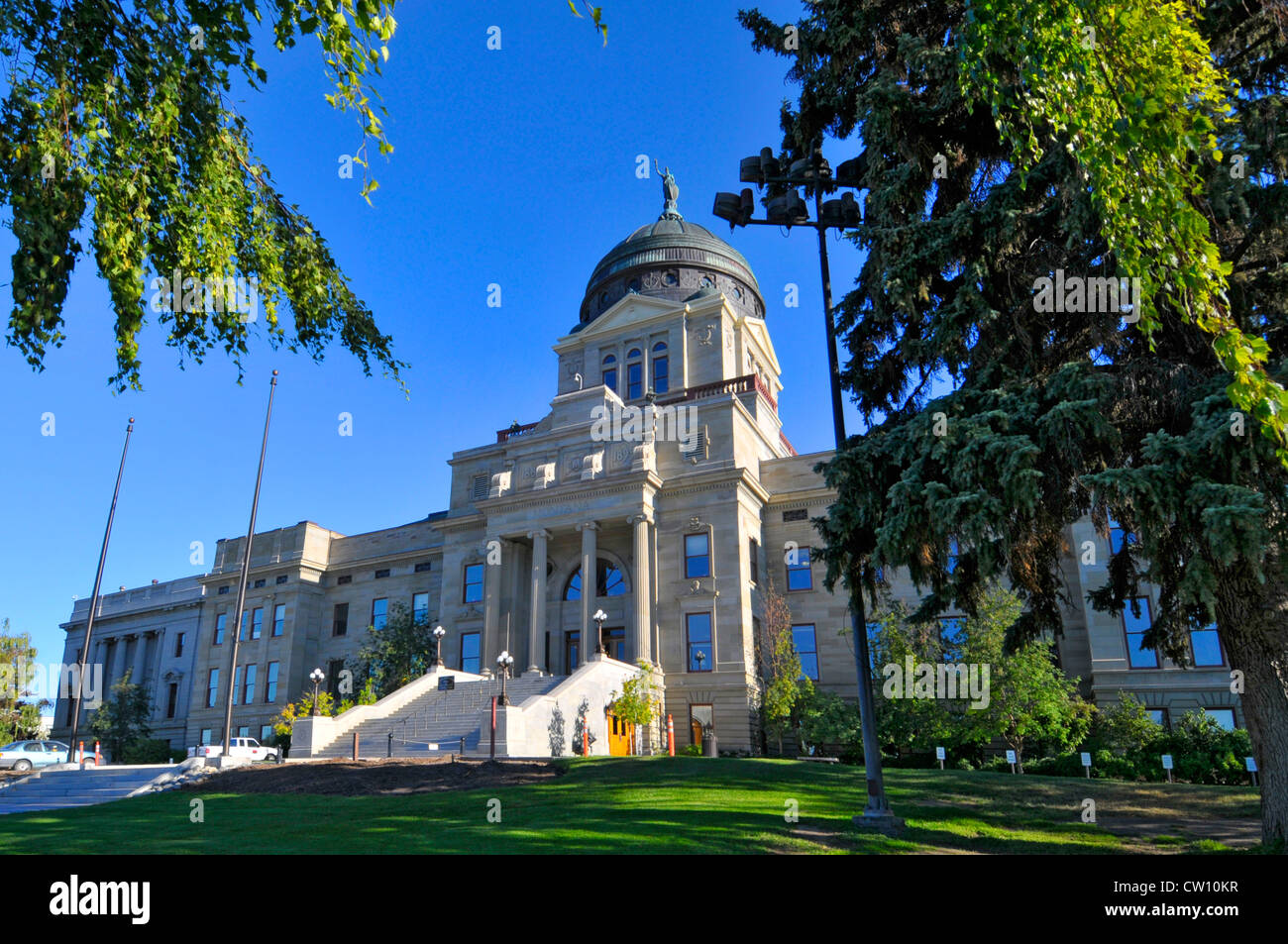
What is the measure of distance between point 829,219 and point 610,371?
3666 centimetres

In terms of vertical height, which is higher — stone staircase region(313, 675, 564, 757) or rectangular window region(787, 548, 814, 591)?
rectangular window region(787, 548, 814, 591)

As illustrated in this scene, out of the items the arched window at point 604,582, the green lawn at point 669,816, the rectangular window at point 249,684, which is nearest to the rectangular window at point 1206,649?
the green lawn at point 669,816

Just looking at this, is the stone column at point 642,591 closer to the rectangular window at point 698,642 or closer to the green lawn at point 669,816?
the rectangular window at point 698,642

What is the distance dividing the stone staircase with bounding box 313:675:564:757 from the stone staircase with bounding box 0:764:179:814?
233 inches

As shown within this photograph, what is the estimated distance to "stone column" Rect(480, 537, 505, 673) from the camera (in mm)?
37844

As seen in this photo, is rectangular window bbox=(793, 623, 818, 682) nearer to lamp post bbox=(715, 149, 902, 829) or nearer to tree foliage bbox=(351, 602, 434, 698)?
tree foliage bbox=(351, 602, 434, 698)

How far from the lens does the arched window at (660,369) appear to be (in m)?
48.0

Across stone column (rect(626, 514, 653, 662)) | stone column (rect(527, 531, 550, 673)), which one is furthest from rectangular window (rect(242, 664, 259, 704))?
stone column (rect(626, 514, 653, 662))

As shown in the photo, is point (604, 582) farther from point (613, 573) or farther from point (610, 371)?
point (610, 371)

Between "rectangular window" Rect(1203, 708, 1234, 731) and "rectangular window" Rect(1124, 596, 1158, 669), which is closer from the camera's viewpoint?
"rectangular window" Rect(1203, 708, 1234, 731)

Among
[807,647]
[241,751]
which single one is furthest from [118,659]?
[807,647]

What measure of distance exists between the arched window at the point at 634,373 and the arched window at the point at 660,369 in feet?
2.60
